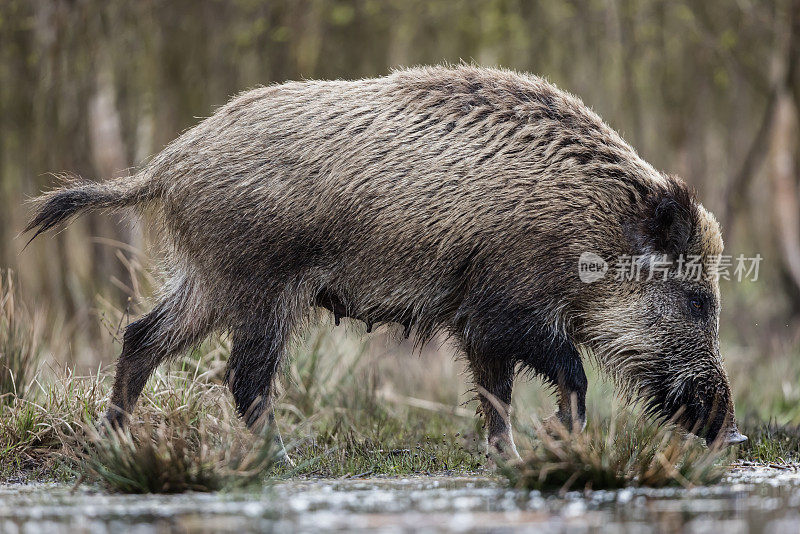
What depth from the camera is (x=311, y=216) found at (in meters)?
6.21

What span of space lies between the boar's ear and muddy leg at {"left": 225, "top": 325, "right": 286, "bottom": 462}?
2089mm

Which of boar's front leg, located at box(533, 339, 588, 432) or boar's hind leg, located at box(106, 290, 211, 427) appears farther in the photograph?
boar's hind leg, located at box(106, 290, 211, 427)

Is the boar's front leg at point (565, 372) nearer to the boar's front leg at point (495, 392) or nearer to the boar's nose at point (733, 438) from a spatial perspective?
the boar's front leg at point (495, 392)

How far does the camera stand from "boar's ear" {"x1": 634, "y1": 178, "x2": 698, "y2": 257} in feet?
20.7

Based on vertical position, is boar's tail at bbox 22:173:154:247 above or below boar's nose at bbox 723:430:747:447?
above

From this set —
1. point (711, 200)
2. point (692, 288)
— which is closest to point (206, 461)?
point (692, 288)

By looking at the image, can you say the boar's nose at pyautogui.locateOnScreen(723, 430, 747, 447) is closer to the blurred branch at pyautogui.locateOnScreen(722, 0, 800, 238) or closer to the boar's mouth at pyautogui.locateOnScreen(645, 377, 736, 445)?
the boar's mouth at pyautogui.locateOnScreen(645, 377, 736, 445)

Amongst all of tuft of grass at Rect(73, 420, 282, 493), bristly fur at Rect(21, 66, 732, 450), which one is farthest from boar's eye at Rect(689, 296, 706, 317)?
tuft of grass at Rect(73, 420, 282, 493)

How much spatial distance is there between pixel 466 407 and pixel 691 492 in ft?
12.5

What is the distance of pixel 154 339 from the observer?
646 centimetres

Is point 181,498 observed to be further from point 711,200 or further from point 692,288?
point 711,200

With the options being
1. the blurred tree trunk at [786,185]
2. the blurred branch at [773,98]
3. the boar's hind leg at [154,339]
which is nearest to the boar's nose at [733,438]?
the boar's hind leg at [154,339]

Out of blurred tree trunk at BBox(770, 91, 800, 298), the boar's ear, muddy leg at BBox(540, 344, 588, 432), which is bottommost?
muddy leg at BBox(540, 344, 588, 432)

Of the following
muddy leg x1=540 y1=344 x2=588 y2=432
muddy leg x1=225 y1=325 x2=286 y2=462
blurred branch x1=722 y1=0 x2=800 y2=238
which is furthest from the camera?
blurred branch x1=722 y1=0 x2=800 y2=238
